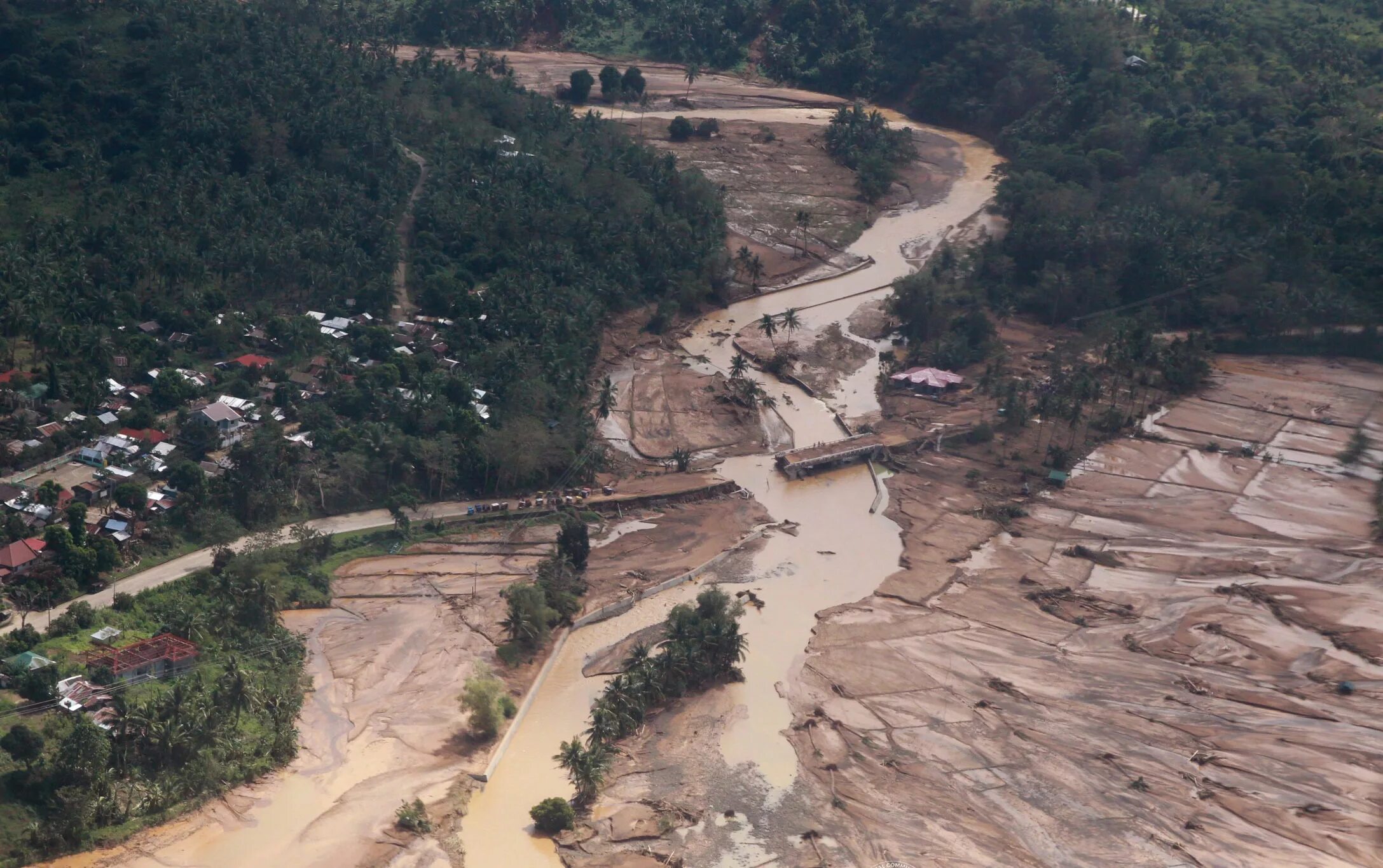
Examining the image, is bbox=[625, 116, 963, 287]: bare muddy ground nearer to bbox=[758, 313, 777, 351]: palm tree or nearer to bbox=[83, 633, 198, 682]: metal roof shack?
bbox=[758, 313, 777, 351]: palm tree

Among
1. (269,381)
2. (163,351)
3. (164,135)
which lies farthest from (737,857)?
(164,135)

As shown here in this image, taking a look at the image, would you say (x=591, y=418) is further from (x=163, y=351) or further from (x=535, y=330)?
(x=163, y=351)

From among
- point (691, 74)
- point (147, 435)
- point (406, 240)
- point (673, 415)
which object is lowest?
point (673, 415)

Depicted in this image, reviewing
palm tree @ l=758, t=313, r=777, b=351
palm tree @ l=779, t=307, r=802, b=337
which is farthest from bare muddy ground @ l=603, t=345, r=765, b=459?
palm tree @ l=779, t=307, r=802, b=337

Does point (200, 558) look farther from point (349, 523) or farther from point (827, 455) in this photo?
point (827, 455)

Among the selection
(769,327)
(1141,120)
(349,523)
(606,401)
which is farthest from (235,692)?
(1141,120)

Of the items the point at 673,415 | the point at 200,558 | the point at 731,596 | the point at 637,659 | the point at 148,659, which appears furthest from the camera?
the point at 673,415
